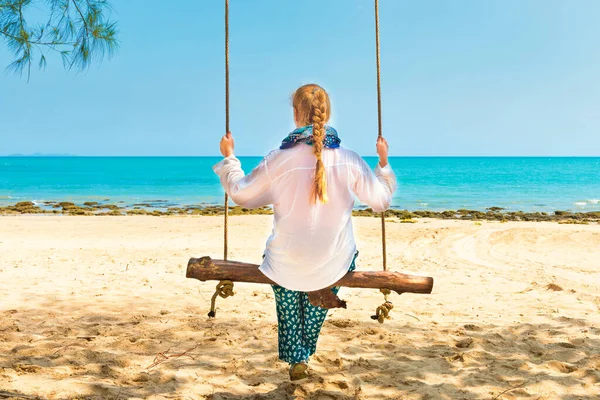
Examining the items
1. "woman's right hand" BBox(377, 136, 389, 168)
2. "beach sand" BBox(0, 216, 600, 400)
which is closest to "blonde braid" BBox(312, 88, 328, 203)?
"woman's right hand" BBox(377, 136, 389, 168)

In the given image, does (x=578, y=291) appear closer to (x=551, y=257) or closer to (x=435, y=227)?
(x=551, y=257)

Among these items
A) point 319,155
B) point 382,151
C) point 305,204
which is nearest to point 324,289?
point 305,204

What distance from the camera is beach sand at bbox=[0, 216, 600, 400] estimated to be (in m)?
2.98

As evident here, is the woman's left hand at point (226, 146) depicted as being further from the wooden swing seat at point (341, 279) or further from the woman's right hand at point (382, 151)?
the woman's right hand at point (382, 151)

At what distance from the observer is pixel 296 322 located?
2674 millimetres

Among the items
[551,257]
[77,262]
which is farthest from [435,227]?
[77,262]

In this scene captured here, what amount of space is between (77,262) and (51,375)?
15.3 feet

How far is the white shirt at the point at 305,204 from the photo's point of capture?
92.6 inches

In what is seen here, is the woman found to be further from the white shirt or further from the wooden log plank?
the wooden log plank

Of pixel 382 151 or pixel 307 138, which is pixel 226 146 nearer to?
pixel 307 138

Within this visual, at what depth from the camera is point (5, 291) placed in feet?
17.6

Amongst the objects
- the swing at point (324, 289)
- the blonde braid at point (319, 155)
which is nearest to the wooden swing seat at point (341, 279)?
the swing at point (324, 289)

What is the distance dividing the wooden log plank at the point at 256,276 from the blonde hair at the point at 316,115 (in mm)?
560

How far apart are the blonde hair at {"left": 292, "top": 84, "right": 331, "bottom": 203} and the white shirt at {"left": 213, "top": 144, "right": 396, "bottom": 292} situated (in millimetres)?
63
